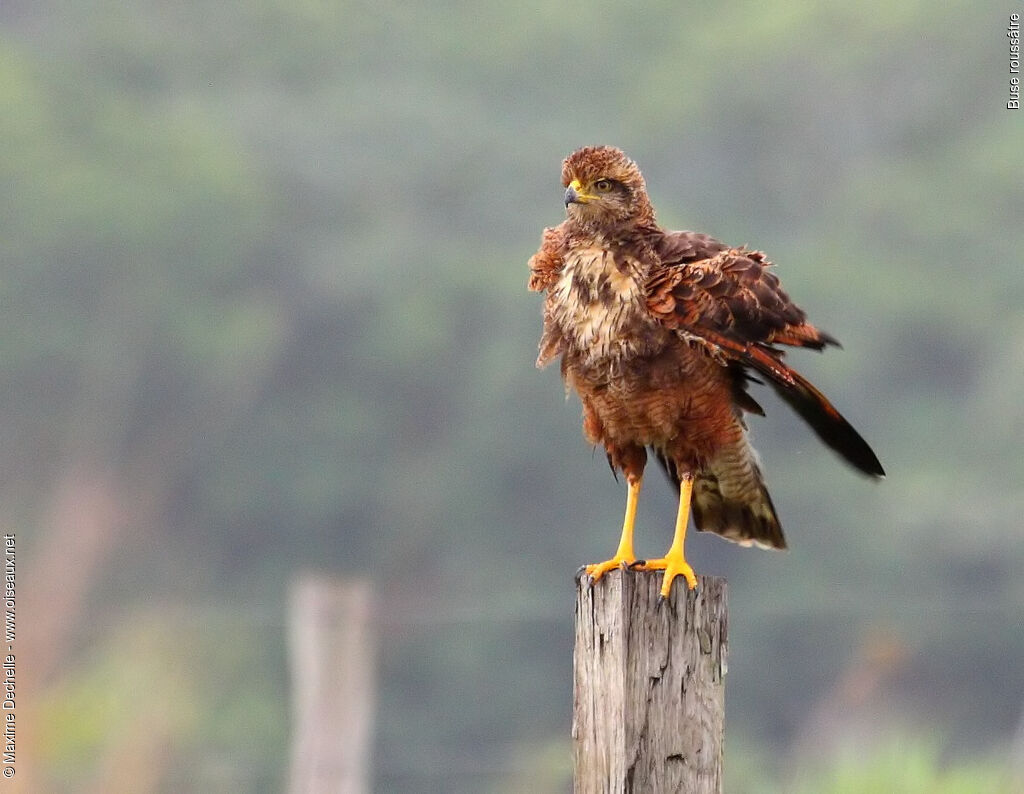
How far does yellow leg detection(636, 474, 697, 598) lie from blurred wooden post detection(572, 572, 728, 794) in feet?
0.07

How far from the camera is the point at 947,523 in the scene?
24047 millimetres

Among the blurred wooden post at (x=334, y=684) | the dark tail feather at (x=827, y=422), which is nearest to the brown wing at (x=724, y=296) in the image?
the dark tail feather at (x=827, y=422)

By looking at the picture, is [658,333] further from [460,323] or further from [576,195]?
[460,323]

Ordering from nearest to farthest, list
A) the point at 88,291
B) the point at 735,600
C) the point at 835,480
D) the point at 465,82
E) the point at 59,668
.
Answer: the point at 59,668
the point at 735,600
the point at 835,480
the point at 88,291
the point at 465,82

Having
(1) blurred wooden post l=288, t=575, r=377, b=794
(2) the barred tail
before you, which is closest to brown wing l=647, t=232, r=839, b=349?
(2) the barred tail

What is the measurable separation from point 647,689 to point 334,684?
365 cm

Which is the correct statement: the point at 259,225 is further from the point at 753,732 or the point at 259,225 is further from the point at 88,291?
the point at 753,732

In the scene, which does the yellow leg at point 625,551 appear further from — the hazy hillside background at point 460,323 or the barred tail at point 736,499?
→ the hazy hillside background at point 460,323

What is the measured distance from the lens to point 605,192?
187 inches

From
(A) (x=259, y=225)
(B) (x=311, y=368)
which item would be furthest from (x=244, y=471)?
(A) (x=259, y=225)

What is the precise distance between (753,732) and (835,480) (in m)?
5.86

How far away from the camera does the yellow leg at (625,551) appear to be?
4156 millimetres

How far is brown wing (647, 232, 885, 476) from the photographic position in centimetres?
455

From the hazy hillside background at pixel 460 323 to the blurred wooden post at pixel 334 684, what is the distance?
34.8 ft
